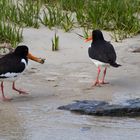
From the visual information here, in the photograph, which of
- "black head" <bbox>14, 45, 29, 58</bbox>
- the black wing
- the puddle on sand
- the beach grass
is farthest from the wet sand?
"black head" <bbox>14, 45, 29, 58</bbox>

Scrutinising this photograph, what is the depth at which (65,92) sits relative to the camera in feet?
30.5

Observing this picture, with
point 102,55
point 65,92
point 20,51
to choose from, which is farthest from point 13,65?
point 102,55

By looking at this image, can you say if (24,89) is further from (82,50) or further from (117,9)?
(117,9)

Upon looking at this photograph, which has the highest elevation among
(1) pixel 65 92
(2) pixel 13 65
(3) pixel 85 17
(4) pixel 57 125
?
(2) pixel 13 65

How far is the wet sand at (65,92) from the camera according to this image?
744cm

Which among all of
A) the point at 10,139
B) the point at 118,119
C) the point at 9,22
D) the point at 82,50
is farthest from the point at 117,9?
the point at 10,139

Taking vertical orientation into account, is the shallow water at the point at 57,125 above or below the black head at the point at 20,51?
below

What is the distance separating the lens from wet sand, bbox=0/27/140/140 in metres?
7.44

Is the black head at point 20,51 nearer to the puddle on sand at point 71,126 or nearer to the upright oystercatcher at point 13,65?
the upright oystercatcher at point 13,65

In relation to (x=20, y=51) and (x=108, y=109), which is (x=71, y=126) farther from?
(x=20, y=51)

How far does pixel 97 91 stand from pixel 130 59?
5.74 feet

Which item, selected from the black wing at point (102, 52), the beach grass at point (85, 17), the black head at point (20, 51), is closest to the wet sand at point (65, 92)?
the beach grass at point (85, 17)

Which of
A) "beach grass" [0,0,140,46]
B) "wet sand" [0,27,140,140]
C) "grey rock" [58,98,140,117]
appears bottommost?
"wet sand" [0,27,140,140]

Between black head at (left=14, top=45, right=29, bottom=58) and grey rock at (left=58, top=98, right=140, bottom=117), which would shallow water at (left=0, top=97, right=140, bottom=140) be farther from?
black head at (left=14, top=45, right=29, bottom=58)
